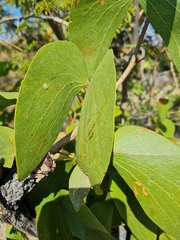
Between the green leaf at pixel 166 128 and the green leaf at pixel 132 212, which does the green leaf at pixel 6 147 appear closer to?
the green leaf at pixel 132 212

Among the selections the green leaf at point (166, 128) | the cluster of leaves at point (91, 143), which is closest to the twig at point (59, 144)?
the cluster of leaves at point (91, 143)

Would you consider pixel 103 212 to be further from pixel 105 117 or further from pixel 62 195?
pixel 105 117

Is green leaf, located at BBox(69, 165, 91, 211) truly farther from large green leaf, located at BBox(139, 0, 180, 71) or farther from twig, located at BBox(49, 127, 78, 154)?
large green leaf, located at BBox(139, 0, 180, 71)

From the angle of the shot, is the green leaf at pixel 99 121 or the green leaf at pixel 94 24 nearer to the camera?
the green leaf at pixel 99 121

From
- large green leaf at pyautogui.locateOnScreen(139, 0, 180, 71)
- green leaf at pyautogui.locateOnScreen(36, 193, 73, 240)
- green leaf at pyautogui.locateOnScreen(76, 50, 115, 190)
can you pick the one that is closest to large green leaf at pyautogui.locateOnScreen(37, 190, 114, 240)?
green leaf at pyautogui.locateOnScreen(36, 193, 73, 240)

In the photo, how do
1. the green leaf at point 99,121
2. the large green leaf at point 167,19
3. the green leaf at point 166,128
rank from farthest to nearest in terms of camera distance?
the green leaf at point 166,128
the large green leaf at point 167,19
the green leaf at point 99,121

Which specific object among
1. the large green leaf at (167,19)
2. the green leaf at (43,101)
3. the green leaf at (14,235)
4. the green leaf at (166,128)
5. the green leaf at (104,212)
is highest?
the large green leaf at (167,19)

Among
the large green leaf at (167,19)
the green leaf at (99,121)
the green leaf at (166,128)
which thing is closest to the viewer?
the green leaf at (99,121)

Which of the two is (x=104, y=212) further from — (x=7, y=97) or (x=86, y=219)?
(x=7, y=97)
